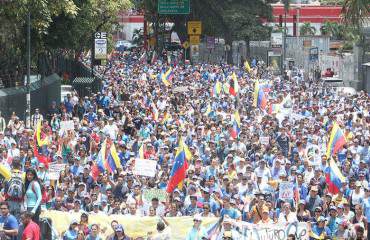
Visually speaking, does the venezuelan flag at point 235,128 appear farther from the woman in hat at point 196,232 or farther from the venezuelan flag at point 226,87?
the venezuelan flag at point 226,87

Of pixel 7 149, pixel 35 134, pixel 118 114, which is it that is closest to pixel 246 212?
pixel 7 149

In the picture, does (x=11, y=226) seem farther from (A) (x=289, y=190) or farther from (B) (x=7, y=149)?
(B) (x=7, y=149)

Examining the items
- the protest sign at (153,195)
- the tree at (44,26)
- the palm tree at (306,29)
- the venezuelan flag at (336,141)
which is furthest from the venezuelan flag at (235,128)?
the palm tree at (306,29)

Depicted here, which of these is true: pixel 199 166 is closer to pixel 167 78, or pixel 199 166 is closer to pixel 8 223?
pixel 8 223

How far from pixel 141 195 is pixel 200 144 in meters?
6.05

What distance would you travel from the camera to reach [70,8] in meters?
33.8

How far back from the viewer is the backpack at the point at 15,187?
18.1m

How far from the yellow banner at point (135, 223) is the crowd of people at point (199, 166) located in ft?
0.35

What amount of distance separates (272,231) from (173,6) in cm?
4958

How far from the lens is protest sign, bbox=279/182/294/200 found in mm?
19578

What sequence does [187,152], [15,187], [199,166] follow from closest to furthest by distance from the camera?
[15,187] < [199,166] < [187,152]

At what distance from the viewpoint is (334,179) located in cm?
2070

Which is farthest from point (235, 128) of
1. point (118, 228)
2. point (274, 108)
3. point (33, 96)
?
point (33, 96)

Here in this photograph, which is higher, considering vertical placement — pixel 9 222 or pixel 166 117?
pixel 166 117
